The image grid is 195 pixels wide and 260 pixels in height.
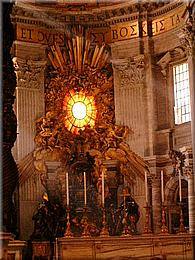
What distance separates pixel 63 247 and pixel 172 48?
8.34 metres

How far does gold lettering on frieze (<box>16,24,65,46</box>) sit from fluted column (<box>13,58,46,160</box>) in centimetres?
67

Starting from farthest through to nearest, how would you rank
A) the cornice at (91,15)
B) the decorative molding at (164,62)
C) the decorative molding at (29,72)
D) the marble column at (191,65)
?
the cornice at (91,15) < the decorative molding at (29,72) < the decorative molding at (164,62) < the marble column at (191,65)

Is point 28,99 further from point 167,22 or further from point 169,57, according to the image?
point 167,22

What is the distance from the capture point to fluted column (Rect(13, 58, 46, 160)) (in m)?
19.0

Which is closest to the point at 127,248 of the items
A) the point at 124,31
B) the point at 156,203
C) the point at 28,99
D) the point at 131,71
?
the point at 156,203

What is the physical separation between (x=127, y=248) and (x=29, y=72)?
8.21 meters

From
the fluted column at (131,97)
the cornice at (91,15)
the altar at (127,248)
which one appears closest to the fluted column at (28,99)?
the cornice at (91,15)

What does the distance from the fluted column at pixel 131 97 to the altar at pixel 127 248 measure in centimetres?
679

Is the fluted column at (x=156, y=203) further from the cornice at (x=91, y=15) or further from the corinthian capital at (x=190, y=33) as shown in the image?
the cornice at (x=91, y=15)

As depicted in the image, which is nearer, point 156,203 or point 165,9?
point 156,203

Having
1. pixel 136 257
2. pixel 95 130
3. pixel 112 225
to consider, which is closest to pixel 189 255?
pixel 136 257

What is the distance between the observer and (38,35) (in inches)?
784

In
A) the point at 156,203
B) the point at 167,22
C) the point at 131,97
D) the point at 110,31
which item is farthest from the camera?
the point at 110,31

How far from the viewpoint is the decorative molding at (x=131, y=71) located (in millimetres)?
19547
